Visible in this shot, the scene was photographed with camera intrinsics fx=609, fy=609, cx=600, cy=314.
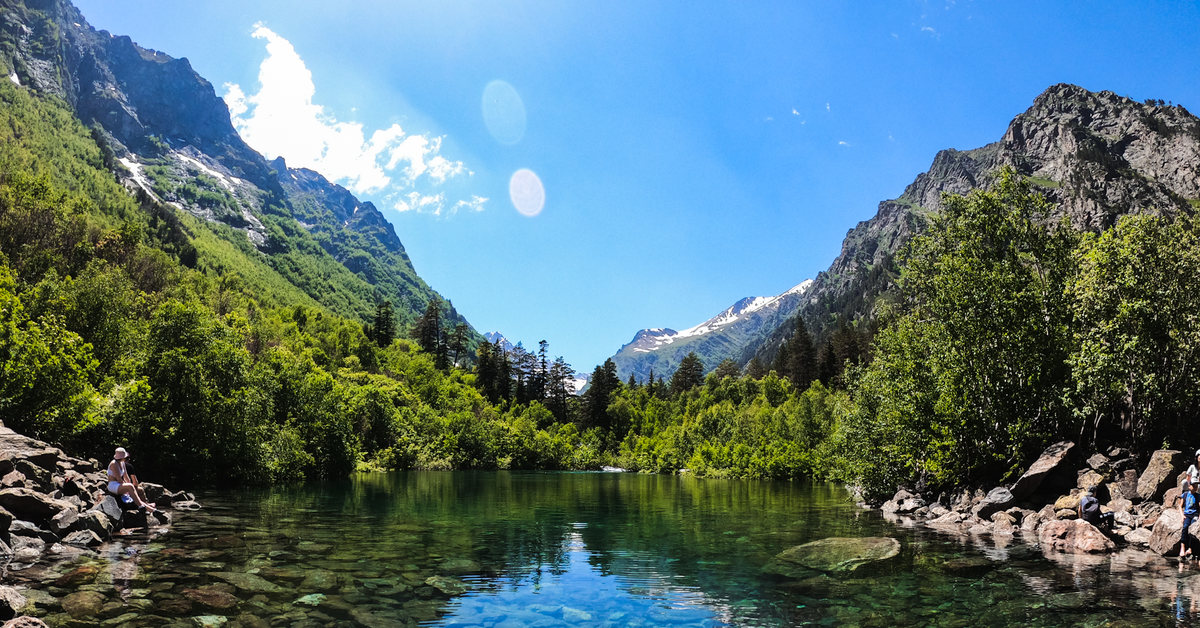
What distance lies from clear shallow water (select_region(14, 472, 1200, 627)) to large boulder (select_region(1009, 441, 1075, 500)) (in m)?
6.23

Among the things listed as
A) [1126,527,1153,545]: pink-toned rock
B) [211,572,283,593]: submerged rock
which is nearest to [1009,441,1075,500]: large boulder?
[1126,527,1153,545]: pink-toned rock

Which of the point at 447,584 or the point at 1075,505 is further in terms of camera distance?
the point at 1075,505

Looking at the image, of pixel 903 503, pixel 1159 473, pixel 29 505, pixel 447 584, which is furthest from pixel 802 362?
pixel 29 505

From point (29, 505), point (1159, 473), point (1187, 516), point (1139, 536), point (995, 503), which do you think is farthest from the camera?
point (995, 503)

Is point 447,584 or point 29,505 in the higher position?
point 29,505

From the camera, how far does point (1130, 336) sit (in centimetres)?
2452

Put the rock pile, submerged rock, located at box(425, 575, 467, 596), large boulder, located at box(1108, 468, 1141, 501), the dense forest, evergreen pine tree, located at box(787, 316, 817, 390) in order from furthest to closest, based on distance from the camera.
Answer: evergreen pine tree, located at box(787, 316, 817, 390), the dense forest, large boulder, located at box(1108, 468, 1141, 501), the rock pile, submerged rock, located at box(425, 575, 467, 596)

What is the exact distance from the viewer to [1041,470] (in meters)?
26.0

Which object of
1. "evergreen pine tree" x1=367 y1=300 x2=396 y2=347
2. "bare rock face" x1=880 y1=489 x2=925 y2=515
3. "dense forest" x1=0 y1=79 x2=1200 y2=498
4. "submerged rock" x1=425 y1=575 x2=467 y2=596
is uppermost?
"evergreen pine tree" x1=367 y1=300 x2=396 y2=347

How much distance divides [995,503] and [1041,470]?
232 centimetres

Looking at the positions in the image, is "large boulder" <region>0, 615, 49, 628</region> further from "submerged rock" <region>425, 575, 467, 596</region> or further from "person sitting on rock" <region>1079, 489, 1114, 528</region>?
"person sitting on rock" <region>1079, 489, 1114, 528</region>

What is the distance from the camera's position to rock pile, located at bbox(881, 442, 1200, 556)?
→ 63.3 ft

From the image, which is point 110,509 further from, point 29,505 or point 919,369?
point 919,369

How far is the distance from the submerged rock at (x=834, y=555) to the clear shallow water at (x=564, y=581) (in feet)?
1.42
